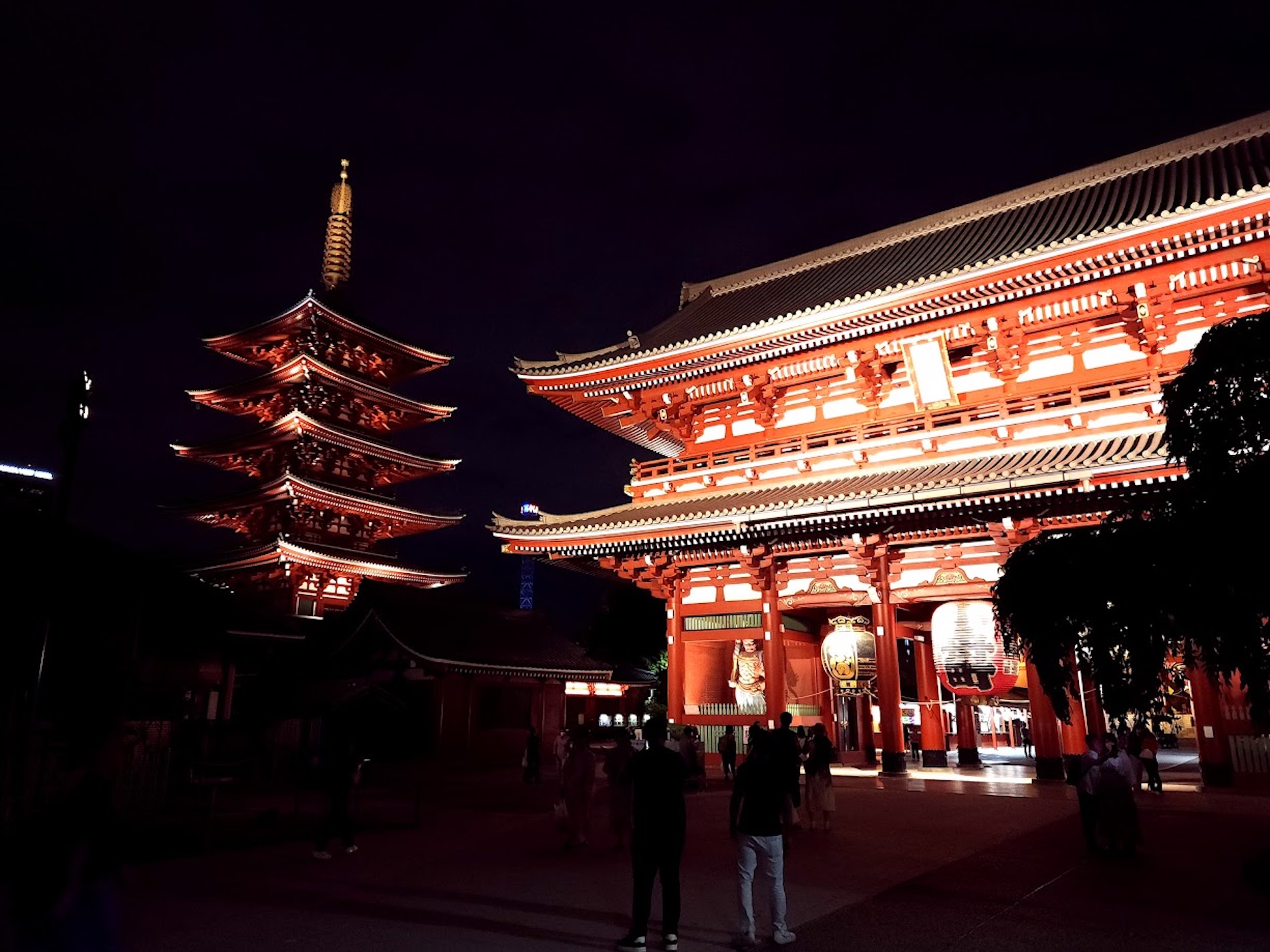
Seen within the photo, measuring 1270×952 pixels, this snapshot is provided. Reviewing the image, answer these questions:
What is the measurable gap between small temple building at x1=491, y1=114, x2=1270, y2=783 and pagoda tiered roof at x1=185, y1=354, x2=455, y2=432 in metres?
18.1

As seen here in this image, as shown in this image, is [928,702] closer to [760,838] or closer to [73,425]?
[760,838]

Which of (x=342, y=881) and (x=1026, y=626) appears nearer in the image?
(x=1026, y=626)

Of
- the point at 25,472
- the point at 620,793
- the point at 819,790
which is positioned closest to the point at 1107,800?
the point at 819,790

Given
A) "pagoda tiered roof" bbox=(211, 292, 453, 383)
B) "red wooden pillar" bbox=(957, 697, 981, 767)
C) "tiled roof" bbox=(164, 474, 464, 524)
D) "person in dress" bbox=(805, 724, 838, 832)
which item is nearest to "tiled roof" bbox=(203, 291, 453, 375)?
"pagoda tiered roof" bbox=(211, 292, 453, 383)

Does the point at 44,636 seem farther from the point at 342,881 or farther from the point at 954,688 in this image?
the point at 954,688

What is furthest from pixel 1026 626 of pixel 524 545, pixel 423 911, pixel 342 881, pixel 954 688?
pixel 524 545

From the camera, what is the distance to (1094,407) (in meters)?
15.8

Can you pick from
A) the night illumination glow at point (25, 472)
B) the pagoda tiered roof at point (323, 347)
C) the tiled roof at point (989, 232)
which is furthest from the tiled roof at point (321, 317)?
the tiled roof at point (989, 232)

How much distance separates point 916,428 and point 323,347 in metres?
29.5

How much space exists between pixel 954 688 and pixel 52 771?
15290 millimetres

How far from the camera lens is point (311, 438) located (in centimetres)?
3606

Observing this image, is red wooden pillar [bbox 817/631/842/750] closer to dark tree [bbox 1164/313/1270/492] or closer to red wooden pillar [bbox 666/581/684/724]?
red wooden pillar [bbox 666/581/684/724]

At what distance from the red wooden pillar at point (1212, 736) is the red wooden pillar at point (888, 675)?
5.28 meters

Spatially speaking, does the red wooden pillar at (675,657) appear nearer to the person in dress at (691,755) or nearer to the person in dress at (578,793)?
the person in dress at (691,755)
